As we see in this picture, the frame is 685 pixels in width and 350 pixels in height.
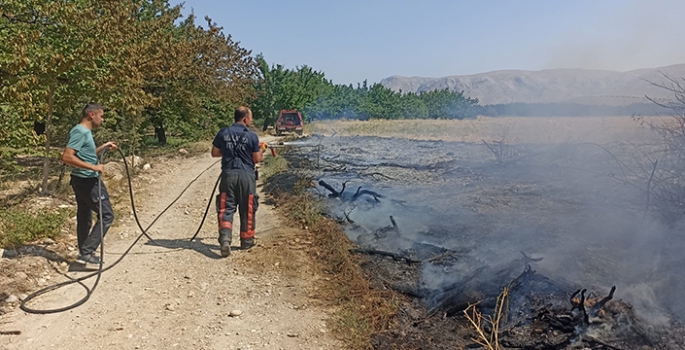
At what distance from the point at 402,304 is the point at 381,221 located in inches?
124

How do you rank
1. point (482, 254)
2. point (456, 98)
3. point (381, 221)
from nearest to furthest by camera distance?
point (482, 254) < point (381, 221) < point (456, 98)

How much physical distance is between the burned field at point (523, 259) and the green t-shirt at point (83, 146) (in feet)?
11.0

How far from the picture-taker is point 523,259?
5113 mm

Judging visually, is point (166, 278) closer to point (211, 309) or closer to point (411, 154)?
point (211, 309)

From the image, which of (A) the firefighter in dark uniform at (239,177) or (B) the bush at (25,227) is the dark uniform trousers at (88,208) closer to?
(B) the bush at (25,227)

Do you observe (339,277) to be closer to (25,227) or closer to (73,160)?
(73,160)

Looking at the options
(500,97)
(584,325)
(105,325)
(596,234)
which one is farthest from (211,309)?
Result: (500,97)

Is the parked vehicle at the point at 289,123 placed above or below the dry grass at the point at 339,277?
above

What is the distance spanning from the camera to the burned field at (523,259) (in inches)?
147

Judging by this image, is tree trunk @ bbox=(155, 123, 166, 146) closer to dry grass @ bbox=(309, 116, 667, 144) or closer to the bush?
dry grass @ bbox=(309, 116, 667, 144)

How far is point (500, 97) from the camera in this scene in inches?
6708

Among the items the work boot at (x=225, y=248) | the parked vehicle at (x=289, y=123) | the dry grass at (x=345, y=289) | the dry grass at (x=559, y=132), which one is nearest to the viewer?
the dry grass at (x=345, y=289)

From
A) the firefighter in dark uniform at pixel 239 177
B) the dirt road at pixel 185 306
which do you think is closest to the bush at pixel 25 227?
the dirt road at pixel 185 306

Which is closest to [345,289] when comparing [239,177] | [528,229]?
[239,177]
